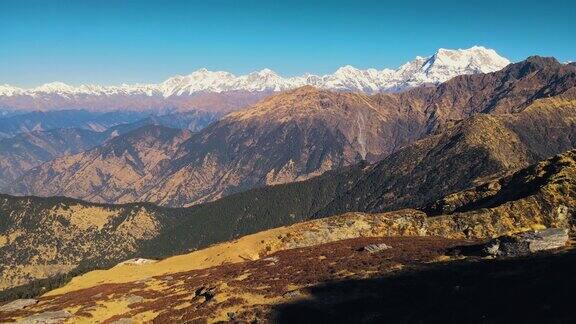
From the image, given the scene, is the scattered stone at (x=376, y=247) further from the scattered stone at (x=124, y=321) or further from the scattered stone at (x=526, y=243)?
the scattered stone at (x=124, y=321)

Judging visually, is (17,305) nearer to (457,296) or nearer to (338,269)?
(338,269)

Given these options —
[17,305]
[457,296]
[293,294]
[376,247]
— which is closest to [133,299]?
[17,305]

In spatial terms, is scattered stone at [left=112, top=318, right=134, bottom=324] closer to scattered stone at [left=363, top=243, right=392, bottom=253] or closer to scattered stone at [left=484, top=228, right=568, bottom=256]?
scattered stone at [left=363, top=243, right=392, bottom=253]

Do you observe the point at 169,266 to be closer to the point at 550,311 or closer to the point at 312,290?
the point at 312,290

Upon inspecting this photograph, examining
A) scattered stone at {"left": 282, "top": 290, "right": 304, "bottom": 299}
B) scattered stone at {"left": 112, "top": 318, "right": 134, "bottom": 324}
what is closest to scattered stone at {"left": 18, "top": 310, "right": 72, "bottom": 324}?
scattered stone at {"left": 112, "top": 318, "right": 134, "bottom": 324}

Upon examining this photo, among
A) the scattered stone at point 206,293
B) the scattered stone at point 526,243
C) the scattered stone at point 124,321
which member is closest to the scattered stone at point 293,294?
the scattered stone at point 206,293
